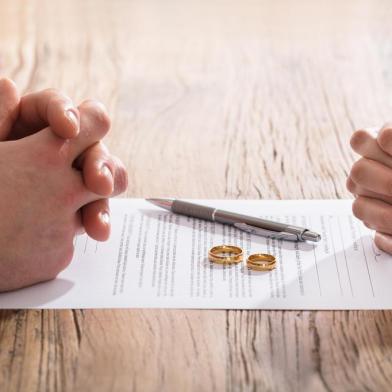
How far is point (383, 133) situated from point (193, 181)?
1.06 feet

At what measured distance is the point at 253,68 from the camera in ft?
5.65

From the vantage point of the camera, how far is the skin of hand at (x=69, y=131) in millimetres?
933

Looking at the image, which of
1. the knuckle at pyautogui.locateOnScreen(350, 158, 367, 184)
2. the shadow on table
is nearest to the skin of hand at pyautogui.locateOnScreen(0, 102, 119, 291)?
the shadow on table

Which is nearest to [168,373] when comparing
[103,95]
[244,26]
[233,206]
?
[233,206]

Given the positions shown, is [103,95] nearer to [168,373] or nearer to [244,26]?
[244,26]

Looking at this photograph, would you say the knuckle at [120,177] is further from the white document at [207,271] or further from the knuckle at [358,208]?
the knuckle at [358,208]

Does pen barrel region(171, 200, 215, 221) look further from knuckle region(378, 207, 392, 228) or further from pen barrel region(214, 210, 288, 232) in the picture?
knuckle region(378, 207, 392, 228)

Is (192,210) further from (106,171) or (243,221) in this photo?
(106,171)

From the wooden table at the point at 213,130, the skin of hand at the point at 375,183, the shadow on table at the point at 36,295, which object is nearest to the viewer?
the wooden table at the point at 213,130

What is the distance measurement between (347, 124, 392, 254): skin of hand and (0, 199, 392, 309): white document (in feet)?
0.07

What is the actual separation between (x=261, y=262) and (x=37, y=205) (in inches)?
9.8

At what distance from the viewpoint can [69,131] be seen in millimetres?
928

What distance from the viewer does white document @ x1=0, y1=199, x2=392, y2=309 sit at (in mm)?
890

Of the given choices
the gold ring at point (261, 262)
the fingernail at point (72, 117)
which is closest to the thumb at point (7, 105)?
the fingernail at point (72, 117)
